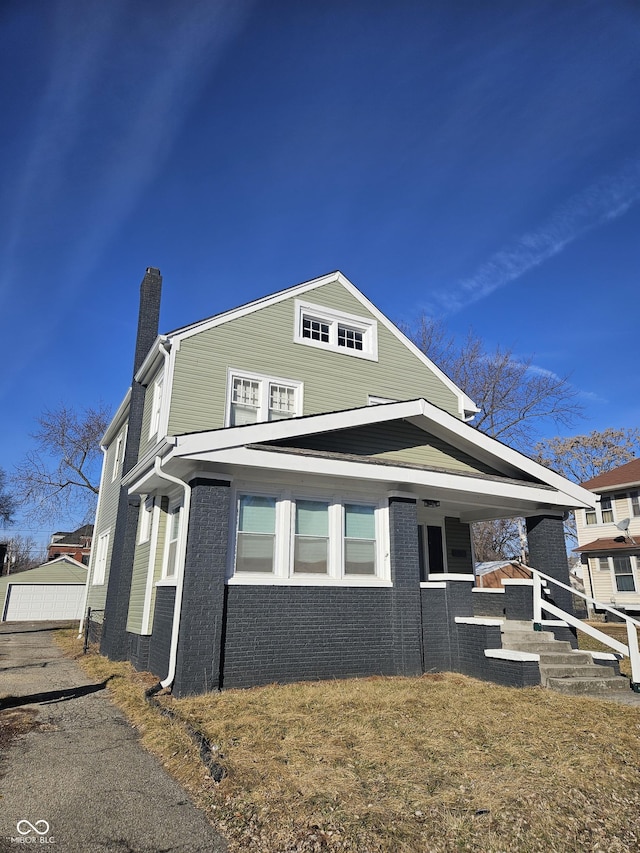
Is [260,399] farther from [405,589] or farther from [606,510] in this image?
[606,510]

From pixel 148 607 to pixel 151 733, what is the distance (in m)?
4.49

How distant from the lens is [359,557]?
9.54 metres

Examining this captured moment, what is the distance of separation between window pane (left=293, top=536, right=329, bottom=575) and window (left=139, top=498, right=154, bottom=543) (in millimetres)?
3732

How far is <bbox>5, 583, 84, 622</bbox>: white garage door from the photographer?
2794 cm

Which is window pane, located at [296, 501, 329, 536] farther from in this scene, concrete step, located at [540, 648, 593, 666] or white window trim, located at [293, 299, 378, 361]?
white window trim, located at [293, 299, 378, 361]

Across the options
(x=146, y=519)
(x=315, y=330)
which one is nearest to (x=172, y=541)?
(x=146, y=519)

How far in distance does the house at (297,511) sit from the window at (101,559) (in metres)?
2.27

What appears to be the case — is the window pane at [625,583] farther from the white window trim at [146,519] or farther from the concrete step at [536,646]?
the white window trim at [146,519]

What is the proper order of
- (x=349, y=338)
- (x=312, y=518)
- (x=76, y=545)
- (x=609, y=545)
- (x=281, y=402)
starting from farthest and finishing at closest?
(x=76, y=545) → (x=609, y=545) → (x=349, y=338) → (x=281, y=402) → (x=312, y=518)

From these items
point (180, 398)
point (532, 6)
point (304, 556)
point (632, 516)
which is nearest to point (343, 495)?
point (304, 556)

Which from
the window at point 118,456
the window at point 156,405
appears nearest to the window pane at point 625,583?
the window at point 118,456

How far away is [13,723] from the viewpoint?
6320 millimetres

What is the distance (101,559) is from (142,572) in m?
5.85

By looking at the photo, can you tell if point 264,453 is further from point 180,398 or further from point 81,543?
point 81,543
